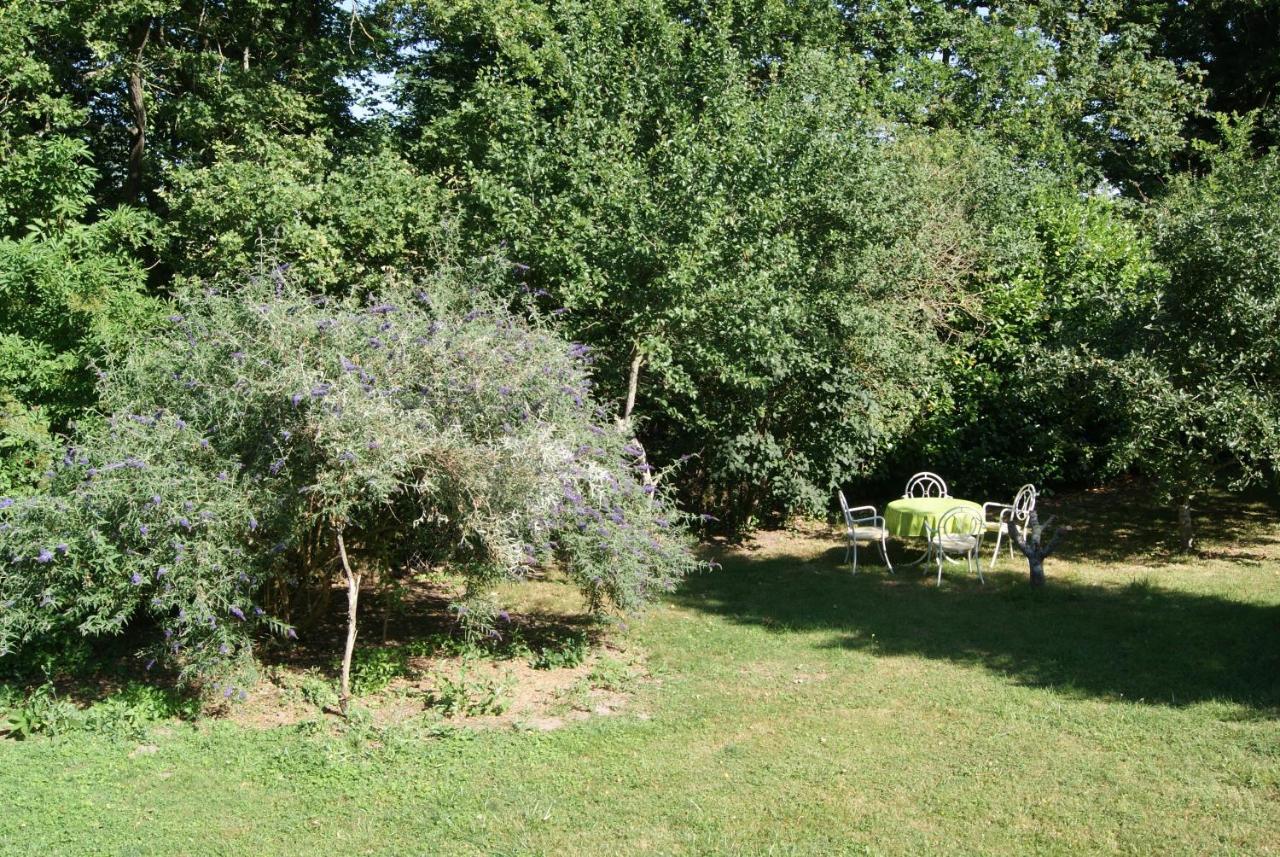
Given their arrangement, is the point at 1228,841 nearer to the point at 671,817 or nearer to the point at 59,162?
the point at 671,817

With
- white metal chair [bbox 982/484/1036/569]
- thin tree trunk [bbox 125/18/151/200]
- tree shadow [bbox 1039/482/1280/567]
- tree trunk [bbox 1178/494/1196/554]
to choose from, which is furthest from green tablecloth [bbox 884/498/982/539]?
thin tree trunk [bbox 125/18/151/200]

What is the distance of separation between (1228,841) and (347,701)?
468 cm

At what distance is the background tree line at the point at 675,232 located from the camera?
9.20 metres

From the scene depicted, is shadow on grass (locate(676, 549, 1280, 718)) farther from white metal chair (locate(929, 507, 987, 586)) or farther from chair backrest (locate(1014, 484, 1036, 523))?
chair backrest (locate(1014, 484, 1036, 523))

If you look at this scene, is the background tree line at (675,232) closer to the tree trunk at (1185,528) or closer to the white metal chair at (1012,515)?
the tree trunk at (1185,528)

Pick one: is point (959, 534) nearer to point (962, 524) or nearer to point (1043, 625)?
point (962, 524)

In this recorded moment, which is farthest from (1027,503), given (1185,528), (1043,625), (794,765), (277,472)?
(277,472)

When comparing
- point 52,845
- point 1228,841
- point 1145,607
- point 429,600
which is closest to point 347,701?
point 52,845

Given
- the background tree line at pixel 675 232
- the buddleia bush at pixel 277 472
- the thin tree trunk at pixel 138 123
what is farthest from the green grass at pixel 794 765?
the thin tree trunk at pixel 138 123

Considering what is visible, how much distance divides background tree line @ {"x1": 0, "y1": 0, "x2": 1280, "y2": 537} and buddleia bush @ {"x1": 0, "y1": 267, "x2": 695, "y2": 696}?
5.37 ft

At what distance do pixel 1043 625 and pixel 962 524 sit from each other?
6.39 ft

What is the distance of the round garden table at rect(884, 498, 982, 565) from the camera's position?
10.0 meters

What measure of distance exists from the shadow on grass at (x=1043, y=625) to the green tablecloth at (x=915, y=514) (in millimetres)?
429

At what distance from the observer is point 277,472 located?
6.17 m
